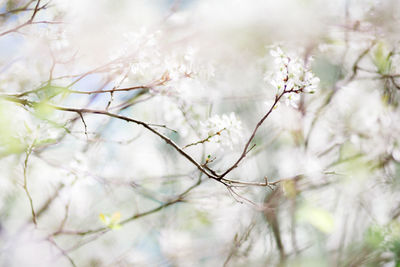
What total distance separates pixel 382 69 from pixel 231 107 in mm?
798

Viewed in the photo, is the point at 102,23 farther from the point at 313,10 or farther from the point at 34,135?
the point at 313,10

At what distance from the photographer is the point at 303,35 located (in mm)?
1485

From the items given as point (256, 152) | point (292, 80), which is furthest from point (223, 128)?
point (256, 152)

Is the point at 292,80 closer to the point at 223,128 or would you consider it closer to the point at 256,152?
the point at 223,128

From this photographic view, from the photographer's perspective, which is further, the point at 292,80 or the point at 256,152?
the point at 256,152

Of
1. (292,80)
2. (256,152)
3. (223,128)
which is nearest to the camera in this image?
(292,80)

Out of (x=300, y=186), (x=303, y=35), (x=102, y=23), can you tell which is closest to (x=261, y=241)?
(x=300, y=186)

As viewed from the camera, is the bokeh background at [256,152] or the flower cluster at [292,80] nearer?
the flower cluster at [292,80]

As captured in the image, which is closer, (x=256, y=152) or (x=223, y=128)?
(x=223, y=128)

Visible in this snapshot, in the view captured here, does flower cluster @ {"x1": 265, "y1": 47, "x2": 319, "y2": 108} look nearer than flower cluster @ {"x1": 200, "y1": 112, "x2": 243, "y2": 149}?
Yes

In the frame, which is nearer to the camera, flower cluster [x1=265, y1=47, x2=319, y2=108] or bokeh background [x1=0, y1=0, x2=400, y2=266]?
flower cluster [x1=265, y1=47, x2=319, y2=108]

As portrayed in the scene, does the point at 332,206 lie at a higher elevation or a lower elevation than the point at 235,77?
lower

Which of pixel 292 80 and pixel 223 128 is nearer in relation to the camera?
pixel 292 80

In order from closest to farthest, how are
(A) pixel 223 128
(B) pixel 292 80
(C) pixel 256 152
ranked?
1. (B) pixel 292 80
2. (A) pixel 223 128
3. (C) pixel 256 152
